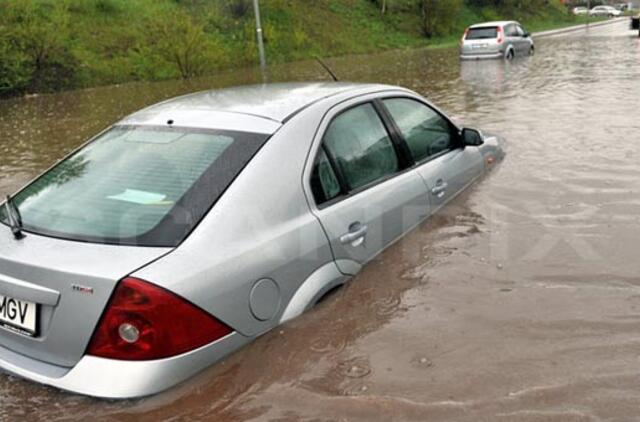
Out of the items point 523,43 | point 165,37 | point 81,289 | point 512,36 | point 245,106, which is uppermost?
point 165,37

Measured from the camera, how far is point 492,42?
21.4 meters

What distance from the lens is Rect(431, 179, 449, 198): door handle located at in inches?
168

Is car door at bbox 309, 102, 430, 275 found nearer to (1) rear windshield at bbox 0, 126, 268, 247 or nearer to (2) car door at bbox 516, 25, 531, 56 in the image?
(1) rear windshield at bbox 0, 126, 268, 247

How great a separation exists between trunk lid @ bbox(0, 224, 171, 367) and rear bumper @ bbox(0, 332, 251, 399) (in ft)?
0.15

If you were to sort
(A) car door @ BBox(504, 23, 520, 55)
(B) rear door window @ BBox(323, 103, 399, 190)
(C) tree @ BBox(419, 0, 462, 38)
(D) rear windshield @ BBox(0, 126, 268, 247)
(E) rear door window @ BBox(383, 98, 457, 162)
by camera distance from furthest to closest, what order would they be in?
1. (C) tree @ BBox(419, 0, 462, 38)
2. (A) car door @ BBox(504, 23, 520, 55)
3. (E) rear door window @ BBox(383, 98, 457, 162)
4. (B) rear door window @ BBox(323, 103, 399, 190)
5. (D) rear windshield @ BBox(0, 126, 268, 247)

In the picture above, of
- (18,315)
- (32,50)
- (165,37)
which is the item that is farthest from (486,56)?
(18,315)

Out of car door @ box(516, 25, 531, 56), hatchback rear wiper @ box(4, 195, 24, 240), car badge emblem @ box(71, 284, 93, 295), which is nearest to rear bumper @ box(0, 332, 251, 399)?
car badge emblem @ box(71, 284, 93, 295)

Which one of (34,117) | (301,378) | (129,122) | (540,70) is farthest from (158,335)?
(540,70)

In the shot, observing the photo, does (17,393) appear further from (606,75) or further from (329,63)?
(329,63)

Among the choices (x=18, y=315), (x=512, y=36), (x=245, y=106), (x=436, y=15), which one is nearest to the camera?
(x=18, y=315)

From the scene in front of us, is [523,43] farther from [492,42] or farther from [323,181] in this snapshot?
[323,181]

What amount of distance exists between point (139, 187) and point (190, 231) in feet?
1.63

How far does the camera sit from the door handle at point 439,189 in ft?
14.0

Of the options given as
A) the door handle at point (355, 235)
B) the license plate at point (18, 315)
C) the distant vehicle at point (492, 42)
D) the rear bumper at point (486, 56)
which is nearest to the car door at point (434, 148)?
the door handle at point (355, 235)
